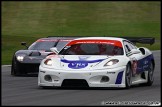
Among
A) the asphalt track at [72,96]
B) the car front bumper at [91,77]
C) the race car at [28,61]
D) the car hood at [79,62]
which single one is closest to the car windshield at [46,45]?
the race car at [28,61]

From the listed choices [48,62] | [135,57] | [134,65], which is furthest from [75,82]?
[135,57]

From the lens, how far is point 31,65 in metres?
17.9

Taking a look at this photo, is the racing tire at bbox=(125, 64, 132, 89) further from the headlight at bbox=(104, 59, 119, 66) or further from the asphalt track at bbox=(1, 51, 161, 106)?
the headlight at bbox=(104, 59, 119, 66)

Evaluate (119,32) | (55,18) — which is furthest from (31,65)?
(55,18)

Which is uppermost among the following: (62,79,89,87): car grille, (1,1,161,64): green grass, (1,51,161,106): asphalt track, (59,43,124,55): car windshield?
(1,1,161,64): green grass

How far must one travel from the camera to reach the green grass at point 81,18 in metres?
55.0

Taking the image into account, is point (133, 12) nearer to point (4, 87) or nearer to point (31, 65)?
point (31, 65)

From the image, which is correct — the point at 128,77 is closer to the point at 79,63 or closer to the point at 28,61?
the point at 79,63

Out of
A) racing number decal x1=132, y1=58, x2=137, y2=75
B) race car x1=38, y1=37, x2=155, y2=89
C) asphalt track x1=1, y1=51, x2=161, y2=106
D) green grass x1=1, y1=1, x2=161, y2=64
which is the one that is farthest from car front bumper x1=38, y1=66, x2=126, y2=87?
green grass x1=1, y1=1, x2=161, y2=64

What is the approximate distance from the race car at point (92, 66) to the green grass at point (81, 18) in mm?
36126

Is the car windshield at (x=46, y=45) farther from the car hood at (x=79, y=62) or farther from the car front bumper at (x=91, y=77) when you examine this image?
the car front bumper at (x=91, y=77)

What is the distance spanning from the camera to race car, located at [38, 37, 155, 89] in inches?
505

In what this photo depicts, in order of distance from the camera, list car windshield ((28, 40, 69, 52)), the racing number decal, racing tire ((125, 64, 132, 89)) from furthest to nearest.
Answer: car windshield ((28, 40, 69, 52)) → the racing number decal → racing tire ((125, 64, 132, 89))

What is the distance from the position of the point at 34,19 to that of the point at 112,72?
49.0m
